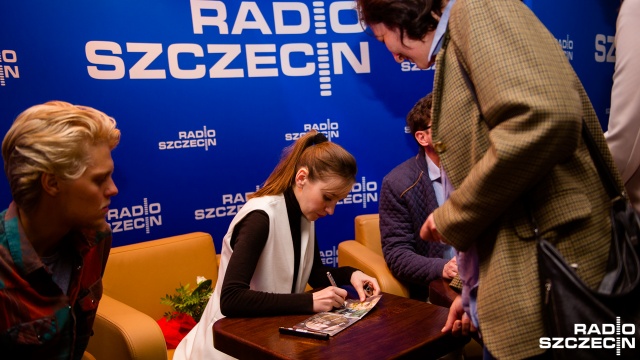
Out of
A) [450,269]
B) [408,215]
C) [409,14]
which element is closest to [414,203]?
[408,215]

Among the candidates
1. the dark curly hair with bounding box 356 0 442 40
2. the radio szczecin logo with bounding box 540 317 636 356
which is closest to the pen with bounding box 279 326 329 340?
the radio szczecin logo with bounding box 540 317 636 356

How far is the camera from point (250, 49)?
3.78 m

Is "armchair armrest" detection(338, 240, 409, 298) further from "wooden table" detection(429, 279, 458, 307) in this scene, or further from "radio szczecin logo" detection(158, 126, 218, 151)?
"radio szczecin logo" detection(158, 126, 218, 151)

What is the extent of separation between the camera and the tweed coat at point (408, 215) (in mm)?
3270

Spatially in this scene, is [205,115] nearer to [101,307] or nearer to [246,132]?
[246,132]

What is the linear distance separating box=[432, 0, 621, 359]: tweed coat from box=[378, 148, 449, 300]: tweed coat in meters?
1.87

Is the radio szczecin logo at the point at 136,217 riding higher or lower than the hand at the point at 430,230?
lower

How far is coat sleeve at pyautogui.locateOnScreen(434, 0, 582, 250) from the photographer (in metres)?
1.24

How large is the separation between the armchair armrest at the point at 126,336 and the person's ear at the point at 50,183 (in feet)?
3.42

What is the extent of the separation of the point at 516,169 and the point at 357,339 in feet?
3.10

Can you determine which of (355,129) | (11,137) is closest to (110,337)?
(11,137)

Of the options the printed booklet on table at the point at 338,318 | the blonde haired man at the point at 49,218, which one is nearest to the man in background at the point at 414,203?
the printed booklet on table at the point at 338,318

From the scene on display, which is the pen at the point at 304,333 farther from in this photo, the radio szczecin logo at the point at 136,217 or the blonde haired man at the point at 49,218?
the radio szczecin logo at the point at 136,217

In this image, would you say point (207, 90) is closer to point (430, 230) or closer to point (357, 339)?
point (357, 339)
